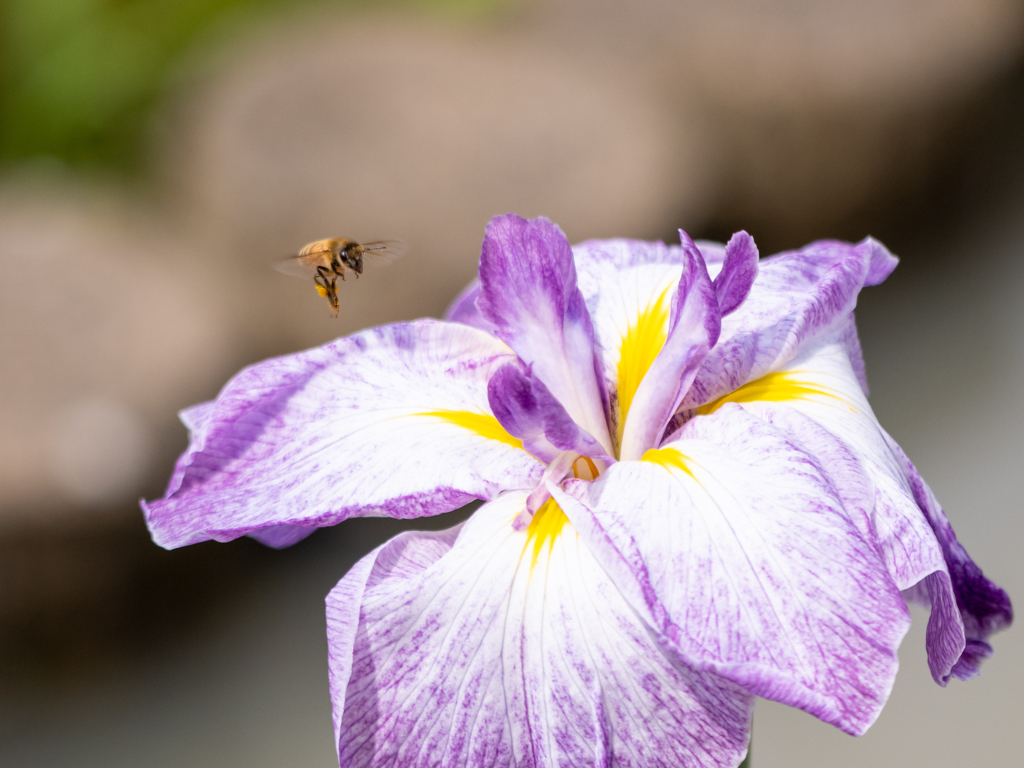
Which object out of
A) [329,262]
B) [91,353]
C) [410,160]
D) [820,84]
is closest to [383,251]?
[329,262]

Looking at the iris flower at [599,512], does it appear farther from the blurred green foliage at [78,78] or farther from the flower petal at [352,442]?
the blurred green foliage at [78,78]

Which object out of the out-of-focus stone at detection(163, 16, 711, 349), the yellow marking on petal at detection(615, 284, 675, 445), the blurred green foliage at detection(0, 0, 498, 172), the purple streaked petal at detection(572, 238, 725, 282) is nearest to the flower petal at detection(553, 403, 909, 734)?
the yellow marking on petal at detection(615, 284, 675, 445)

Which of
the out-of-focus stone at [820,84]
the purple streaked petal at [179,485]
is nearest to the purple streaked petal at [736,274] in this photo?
the purple streaked petal at [179,485]

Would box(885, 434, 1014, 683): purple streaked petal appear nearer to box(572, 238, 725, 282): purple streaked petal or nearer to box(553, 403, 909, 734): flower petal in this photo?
box(553, 403, 909, 734): flower petal

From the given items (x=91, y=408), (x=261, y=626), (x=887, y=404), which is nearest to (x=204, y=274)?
(x=91, y=408)

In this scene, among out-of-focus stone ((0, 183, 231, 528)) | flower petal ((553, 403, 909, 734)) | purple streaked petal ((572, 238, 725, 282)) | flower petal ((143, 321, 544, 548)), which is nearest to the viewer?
flower petal ((553, 403, 909, 734))

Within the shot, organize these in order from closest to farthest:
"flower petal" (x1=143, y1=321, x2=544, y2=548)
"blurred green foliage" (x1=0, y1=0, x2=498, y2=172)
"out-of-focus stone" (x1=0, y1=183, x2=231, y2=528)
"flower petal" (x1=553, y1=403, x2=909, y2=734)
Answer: "flower petal" (x1=553, y1=403, x2=909, y2=734) → "flower petal" (x1=143, y1=321, x2=544, y2=548) → "out-of-focus stone" (x1=0, y1=183, x2=231, y2=528) → "blurred green foliage" (x1=0, y1=0, x2=498, y2=172)

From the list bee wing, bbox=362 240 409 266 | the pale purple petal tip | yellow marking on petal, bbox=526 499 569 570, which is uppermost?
bee wing, bbox=362 240 409 266
